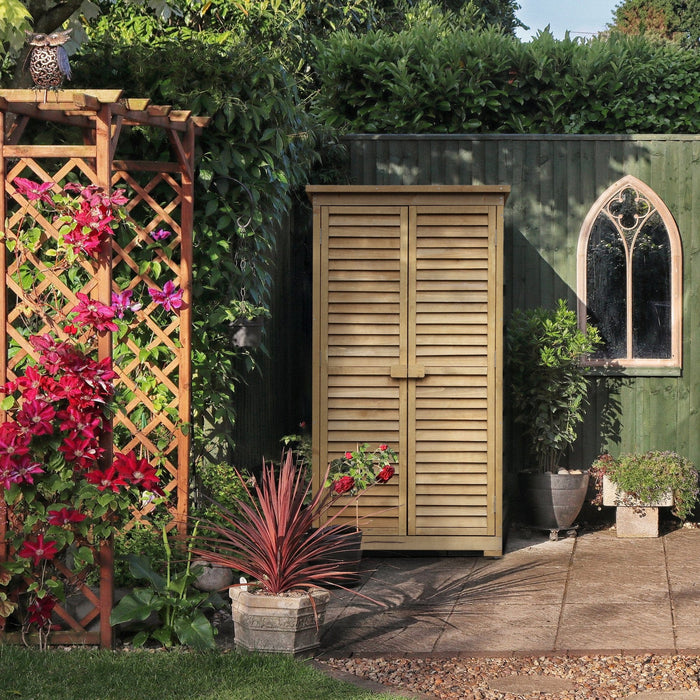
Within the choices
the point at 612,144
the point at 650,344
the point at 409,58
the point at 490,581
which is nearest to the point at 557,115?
the point at 612,144

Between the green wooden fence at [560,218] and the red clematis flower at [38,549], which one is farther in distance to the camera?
the green wooden fence at [560,218]

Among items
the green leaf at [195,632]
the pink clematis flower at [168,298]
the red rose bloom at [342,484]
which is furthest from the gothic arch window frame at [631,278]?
the green leaf at [195,632]

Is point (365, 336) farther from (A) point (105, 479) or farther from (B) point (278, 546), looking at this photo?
(A) point (105, 479)

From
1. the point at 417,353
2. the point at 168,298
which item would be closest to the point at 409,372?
the point at 417,353

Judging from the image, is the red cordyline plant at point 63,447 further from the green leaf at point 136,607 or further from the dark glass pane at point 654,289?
the dark glass pane at point 654,289

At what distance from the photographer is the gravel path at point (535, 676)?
4.32 metres

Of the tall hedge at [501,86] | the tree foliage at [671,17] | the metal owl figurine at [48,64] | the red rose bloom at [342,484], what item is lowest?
the red rose bloom at [342,484]

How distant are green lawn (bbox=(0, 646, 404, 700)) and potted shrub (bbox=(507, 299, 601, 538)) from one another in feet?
11.3

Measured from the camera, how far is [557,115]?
8.68 m

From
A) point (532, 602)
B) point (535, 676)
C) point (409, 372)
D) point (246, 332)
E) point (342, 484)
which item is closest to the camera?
point (535, 676)

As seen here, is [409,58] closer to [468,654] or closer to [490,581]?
[490,581]

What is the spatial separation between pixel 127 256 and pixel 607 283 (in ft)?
13.1

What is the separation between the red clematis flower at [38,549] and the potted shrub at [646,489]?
4.29 m

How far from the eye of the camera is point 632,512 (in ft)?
25.0
